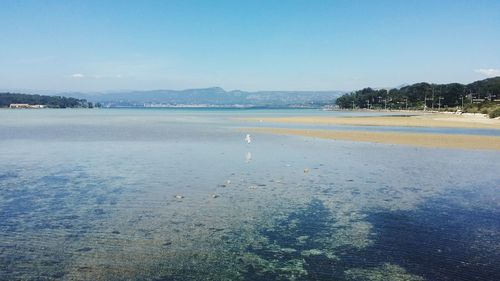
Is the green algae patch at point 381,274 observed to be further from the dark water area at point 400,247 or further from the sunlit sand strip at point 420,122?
the sunlit sand strip at point 420,122

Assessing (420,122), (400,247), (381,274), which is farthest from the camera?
(420,122)

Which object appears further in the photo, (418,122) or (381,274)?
(418,122)

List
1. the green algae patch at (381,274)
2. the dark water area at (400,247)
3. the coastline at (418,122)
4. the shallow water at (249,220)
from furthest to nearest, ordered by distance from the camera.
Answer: the coastline at (418,122)
the shallow water at (249,220)
the dark water area at (400,247)
the green algae patch at (381,274)

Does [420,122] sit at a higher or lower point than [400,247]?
lower

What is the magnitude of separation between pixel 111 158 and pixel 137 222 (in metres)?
14.0

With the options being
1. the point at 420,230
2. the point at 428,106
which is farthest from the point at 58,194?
the point at 428,106

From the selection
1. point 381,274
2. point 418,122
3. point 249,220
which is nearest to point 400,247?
point 381,274

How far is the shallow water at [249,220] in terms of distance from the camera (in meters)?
8.34

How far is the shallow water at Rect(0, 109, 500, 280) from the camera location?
834cm

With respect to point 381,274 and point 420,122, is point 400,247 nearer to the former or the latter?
point 381,274

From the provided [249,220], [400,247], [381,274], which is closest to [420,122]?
[249,220]

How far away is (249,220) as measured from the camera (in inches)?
461

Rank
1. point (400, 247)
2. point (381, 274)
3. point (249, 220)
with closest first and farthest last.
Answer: point (381, 274)
point (400, 247)
point (249, 220)

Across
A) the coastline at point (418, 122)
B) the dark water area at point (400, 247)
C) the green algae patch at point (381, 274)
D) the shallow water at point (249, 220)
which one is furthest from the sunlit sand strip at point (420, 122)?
the green algae patch at point (381, 274)
